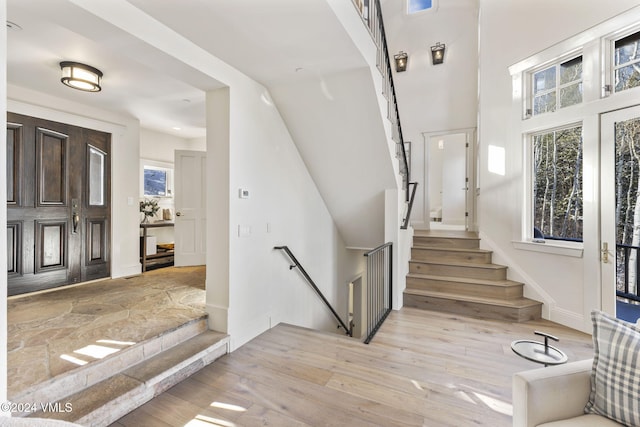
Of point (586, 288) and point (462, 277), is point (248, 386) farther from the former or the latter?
point (586, 288)

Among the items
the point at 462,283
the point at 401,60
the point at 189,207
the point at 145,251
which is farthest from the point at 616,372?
the point at 401,60

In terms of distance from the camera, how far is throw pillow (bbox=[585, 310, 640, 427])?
1193mm

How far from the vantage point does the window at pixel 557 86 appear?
340cm

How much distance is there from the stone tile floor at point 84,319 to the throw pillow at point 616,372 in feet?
9.51

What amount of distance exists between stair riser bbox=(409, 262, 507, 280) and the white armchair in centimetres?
294

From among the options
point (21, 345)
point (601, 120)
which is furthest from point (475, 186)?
point (21, 345)

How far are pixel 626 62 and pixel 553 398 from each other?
11.6 feet

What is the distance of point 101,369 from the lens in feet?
6.57

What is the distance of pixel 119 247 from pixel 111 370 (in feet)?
9.58

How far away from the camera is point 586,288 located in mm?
3238

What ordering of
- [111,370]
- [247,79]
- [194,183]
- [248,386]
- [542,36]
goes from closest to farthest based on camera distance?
1. [111,370]
2. [248,386]
3. [247,79]
4. [542,36]
5. [194,183]

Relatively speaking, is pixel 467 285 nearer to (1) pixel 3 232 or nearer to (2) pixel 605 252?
(2) pixel 605 252

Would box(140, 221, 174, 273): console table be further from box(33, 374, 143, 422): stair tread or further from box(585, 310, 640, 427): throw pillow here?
box(585, 310, 640, 427): throw pillow

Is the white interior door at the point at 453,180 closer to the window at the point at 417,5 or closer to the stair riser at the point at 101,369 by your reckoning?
the window at the point at 417,5
